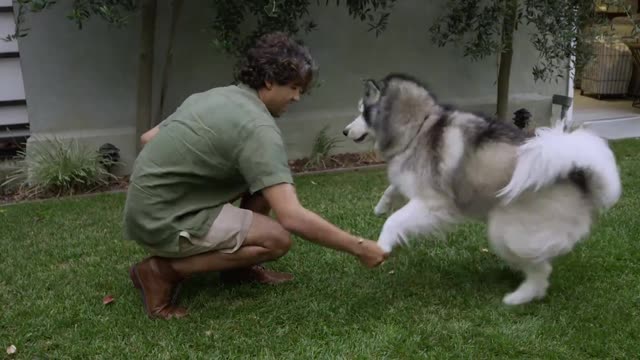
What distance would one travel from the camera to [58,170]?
552cm

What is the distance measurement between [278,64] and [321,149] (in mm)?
3937

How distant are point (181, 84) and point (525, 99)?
4.26m

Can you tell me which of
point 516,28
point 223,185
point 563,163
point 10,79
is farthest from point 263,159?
point 516,28

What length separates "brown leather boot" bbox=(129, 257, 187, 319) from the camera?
3.01 meters

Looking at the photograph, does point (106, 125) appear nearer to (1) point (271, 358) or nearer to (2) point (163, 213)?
(2) point (163, 213)

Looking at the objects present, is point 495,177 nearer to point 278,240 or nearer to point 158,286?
point 278,240

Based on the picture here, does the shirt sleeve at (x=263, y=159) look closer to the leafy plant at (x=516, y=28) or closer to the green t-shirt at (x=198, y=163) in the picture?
the green t-shirt at (x=198, y=163)

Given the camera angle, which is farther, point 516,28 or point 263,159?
point 516,28

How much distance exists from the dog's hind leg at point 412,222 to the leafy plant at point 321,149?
11.4 ft

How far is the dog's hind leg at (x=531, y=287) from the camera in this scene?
3.13 meters

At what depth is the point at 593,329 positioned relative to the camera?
2.89m

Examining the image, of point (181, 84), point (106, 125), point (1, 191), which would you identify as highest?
point (181, 84)

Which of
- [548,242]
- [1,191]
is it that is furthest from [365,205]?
[1,191]

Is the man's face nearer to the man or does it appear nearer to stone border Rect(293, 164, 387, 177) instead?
the man
